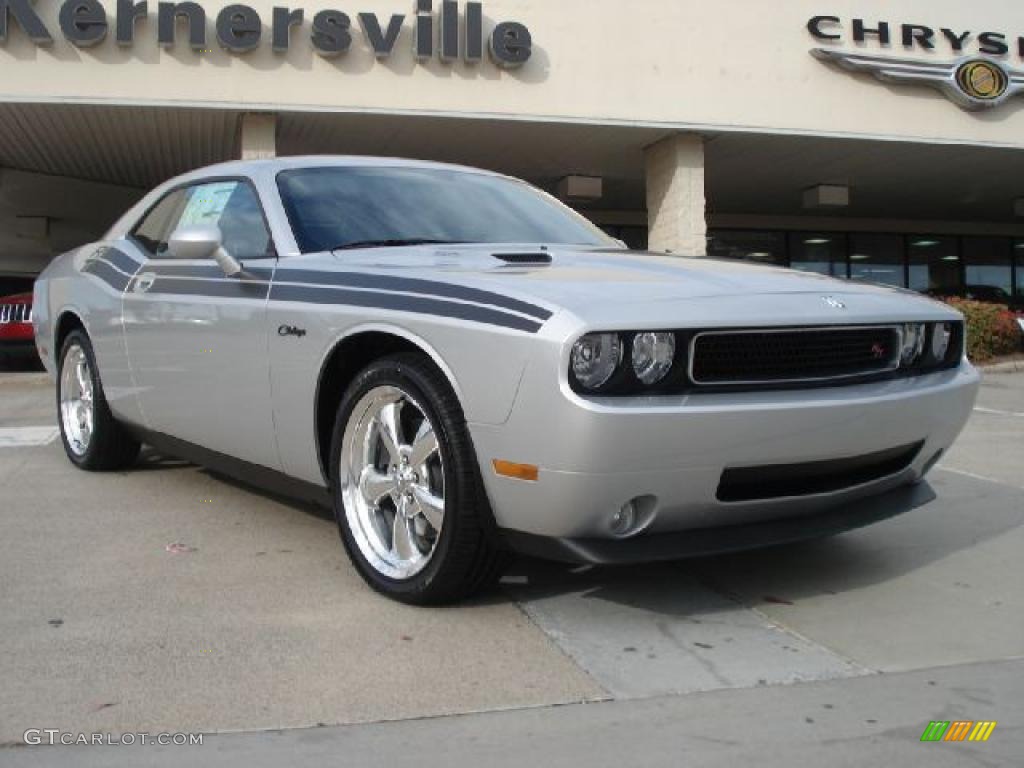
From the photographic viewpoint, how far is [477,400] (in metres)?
2.88

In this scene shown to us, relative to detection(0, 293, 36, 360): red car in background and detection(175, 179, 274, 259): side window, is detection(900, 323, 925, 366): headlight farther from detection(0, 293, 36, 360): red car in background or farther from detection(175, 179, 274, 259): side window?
detection(0, 293, 36, 360): red car in background

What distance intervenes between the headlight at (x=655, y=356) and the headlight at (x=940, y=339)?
1.26 m

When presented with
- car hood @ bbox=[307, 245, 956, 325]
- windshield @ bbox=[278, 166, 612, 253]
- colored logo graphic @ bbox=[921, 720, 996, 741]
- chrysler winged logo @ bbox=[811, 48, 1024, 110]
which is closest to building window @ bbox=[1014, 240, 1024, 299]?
chrysler winged logo @ bbox=[811, 48, 1024, 110]

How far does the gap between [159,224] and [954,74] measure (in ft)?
43.3

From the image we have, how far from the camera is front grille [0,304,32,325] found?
1255 centimetres

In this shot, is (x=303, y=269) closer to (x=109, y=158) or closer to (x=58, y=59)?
(x=58, y=59)

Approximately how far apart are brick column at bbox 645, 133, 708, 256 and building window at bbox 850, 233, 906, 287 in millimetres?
9842

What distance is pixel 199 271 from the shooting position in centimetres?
418

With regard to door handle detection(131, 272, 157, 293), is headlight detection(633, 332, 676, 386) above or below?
below

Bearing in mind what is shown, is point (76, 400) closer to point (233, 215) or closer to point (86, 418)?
point (86, 418)

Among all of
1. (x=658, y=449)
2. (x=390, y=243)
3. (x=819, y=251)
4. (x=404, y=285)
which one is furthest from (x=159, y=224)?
(x=819, y=251)

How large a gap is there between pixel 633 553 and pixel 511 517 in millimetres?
361

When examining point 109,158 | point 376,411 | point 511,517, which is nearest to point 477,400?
point 511,517

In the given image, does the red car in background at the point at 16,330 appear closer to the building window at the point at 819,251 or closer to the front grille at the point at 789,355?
the front grille at the point at 789,355
